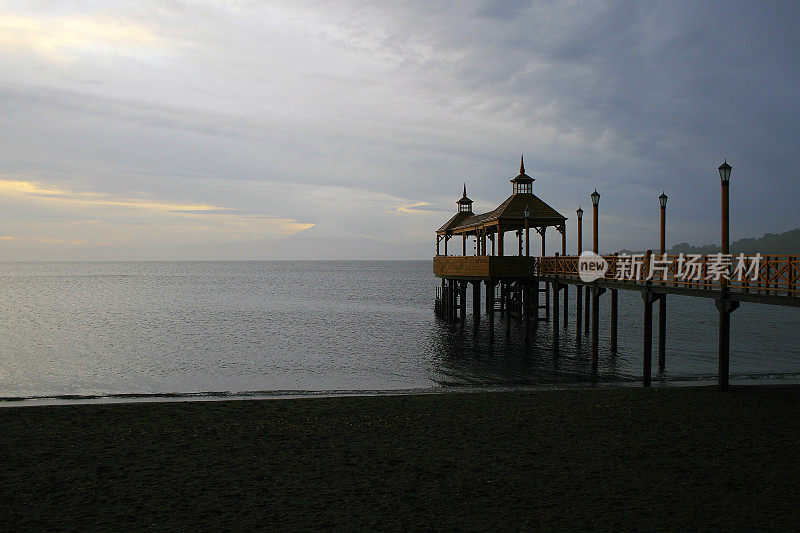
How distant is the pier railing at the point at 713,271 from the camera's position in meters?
13.2

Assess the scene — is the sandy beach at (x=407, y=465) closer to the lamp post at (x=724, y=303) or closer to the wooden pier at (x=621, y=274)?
the lamp post at (x=724, y=303)

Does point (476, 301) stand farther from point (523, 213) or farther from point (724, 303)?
point (724, 303)

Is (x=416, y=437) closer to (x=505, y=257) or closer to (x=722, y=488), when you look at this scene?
(x=722, y=488)

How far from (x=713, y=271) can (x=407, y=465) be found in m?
10.8

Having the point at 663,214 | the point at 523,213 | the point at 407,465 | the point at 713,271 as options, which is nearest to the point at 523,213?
the point at 523,213

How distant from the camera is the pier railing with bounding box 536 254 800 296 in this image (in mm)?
13250

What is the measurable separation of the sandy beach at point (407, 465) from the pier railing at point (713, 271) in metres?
2.92

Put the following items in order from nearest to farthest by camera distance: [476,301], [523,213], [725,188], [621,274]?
[725,188] < [621,274] < [523,213] < [476,301]

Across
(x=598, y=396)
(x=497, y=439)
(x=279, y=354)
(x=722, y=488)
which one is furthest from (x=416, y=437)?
(x=279, y=354)

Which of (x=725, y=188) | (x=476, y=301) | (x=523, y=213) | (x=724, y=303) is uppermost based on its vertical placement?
(x=523, y=213)

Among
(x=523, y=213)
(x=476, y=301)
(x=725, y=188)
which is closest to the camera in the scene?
(x=725, y=188)

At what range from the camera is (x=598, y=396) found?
48.4ft

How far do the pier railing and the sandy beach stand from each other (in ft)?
9.57

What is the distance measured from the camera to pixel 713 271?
15336 mm
